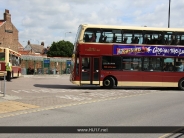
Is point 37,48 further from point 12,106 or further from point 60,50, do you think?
point 12,106

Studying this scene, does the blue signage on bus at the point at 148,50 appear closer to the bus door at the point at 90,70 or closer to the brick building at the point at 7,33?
the bus door at the point at 90,70

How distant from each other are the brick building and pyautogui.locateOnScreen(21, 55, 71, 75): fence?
43.5 ft

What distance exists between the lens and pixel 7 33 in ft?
198

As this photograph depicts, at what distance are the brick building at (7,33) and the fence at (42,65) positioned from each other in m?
13.3

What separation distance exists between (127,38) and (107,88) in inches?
153

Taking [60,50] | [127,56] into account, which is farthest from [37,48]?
[127,56]

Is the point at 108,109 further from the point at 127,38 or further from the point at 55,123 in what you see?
the point at 127,38

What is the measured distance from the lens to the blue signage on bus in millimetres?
19562

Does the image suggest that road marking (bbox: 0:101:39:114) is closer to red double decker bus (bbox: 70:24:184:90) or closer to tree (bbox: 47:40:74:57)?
red double decker bus (bbox: 70:24:184:90)

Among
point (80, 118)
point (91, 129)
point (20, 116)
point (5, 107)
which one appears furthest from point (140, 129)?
point (5, 107)

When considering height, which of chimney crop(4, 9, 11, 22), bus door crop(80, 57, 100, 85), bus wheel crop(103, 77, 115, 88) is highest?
chimney crop(4, 9, 11, 22)

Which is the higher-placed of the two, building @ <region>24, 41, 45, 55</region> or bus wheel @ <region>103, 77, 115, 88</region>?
building @ <region>24, 41, 45, 55</region>

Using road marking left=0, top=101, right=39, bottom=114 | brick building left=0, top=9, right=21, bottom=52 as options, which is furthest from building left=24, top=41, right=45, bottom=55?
road marking left=0, top=101, right=39, bottom=114

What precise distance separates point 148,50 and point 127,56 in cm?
159
